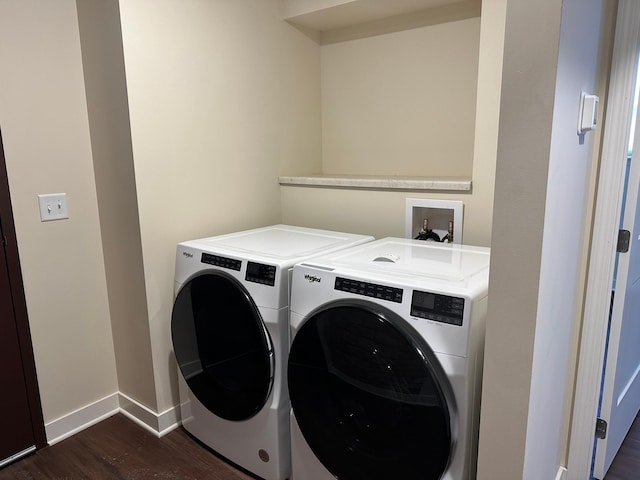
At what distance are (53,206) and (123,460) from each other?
3.76ft

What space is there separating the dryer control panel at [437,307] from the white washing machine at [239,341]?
1.73 feet

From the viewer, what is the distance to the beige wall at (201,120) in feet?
6.06

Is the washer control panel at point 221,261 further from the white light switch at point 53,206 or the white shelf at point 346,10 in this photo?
the white shelf at point 346,10

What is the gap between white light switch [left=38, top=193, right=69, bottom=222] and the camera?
6.20 ft

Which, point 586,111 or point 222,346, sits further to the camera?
point 222,346

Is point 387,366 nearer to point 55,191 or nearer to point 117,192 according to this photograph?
point 117,192

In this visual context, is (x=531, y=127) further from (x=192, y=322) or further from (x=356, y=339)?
(x=192, y=322)

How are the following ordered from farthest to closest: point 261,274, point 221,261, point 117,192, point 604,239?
point 117,192
point 221,261
point 261,274
point 604,239

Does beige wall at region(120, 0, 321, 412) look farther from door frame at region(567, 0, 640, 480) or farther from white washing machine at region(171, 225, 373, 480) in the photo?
door frame at region(567, 0, 640, 480)

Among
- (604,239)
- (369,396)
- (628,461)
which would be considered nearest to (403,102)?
(604,239)

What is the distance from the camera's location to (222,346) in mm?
1754

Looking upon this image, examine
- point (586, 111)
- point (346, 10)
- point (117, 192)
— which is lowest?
point (117, 192)

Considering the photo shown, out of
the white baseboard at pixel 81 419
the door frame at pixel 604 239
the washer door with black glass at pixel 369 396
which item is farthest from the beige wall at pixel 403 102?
the white baseboard at pixel 81 419

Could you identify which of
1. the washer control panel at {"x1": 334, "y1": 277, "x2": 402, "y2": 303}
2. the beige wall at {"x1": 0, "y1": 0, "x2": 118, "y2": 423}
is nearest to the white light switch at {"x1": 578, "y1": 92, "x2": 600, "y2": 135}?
the washer control panel at {"x1": 334, "y1": 277, "x2": 402, "y2": 303}
